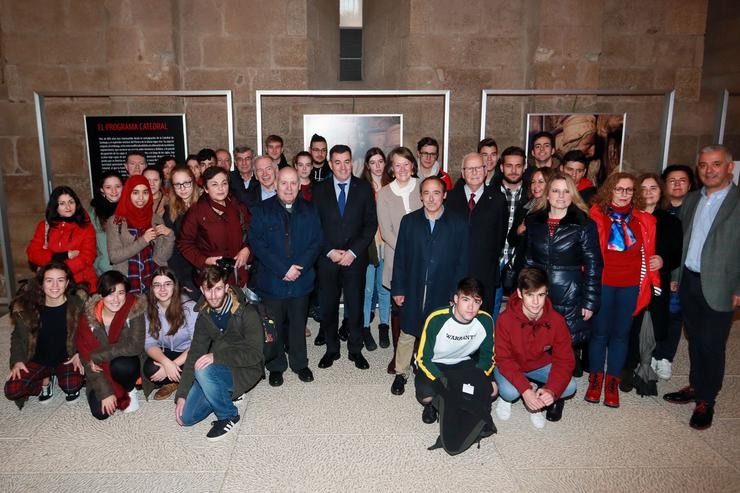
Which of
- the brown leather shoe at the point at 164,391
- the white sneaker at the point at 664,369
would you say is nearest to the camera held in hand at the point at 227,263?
the brown leather shoe at the point at 164,391

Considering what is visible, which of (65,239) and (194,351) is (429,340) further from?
(65,239)

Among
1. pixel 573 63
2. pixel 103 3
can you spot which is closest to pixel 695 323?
pixel 573 63

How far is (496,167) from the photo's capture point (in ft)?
16.2

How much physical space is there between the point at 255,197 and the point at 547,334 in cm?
301

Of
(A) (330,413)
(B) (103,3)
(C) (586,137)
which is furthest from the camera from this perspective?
(B) (103,3)

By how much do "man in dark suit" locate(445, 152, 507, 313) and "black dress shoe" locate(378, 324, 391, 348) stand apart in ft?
4.05

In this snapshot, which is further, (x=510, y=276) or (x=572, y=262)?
(x=510, y=276)

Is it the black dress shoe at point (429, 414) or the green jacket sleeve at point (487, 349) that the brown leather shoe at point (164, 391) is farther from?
the green jacket sleeve at point (487, 349)

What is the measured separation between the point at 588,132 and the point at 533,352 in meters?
3.65

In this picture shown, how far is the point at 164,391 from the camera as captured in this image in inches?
154

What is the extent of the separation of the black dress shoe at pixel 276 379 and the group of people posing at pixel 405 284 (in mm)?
17

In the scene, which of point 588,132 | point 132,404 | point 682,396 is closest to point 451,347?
point 682,396

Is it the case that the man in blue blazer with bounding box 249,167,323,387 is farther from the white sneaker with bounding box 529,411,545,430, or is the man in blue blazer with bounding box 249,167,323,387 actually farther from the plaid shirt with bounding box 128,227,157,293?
the white sneaker with bounding box 529,411,545,430

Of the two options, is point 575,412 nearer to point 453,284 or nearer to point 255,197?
point 453,284
